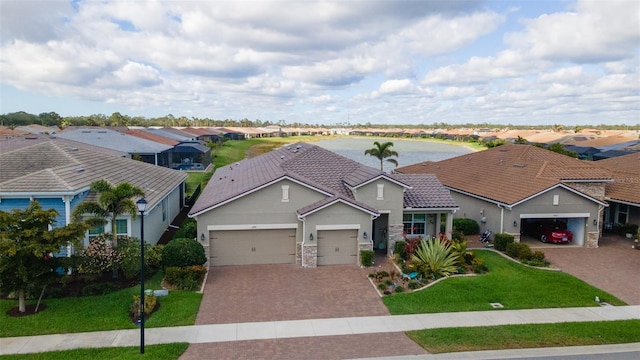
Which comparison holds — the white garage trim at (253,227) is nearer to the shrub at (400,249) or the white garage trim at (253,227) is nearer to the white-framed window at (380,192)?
the white-framed window at (380,192)

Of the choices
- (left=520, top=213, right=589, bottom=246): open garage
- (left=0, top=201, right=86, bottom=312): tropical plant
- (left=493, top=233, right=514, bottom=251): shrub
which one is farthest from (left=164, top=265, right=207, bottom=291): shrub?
(left=520, top=213, right=589, bottom=246): open garage

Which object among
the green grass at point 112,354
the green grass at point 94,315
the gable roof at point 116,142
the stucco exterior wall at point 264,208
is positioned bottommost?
the green grass at point 112,354

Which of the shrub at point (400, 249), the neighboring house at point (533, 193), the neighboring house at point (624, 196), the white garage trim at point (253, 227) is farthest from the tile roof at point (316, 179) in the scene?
the neighboring house at point (624, 196)

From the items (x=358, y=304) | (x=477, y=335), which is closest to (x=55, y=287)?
(x=358, y=304)

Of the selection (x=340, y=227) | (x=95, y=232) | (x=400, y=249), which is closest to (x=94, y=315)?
(x=95, y=232)

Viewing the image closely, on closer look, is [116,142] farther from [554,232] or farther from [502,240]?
[554,232]

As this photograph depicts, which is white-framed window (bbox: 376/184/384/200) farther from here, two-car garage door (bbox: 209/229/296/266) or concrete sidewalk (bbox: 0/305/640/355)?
concrete sidewalk (bbox: 0/305/640/355)

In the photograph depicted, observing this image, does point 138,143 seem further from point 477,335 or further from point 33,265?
point 477,335
